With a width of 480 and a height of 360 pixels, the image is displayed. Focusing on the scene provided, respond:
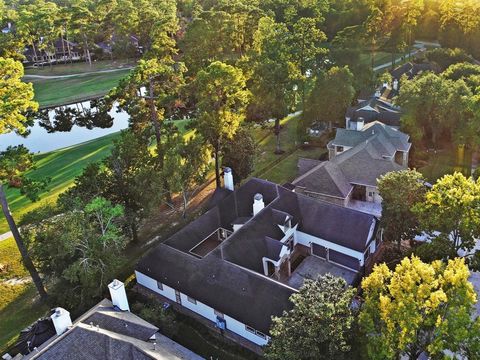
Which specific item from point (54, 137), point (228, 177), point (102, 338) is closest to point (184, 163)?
point (228, 177)

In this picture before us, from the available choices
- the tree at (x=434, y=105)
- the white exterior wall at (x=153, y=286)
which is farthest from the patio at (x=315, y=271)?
the tree at (x=434, y=105)

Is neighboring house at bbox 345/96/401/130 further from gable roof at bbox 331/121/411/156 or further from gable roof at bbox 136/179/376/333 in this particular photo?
gable roof at bbox 136/179/376/333

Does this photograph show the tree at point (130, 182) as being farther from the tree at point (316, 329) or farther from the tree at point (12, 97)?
the tree at point (316, 329)

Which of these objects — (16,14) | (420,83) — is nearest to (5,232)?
(420,83)

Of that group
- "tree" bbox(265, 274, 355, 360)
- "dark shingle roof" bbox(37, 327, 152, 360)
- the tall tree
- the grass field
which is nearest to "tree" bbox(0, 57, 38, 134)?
the tall tree

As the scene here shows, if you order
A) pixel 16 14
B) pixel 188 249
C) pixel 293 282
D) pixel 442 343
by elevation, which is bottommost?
pixel 293 282

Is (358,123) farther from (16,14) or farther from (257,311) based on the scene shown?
(16,14)
